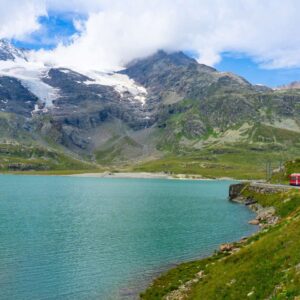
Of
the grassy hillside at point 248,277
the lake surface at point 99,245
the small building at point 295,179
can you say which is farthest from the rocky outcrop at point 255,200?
the grassy hillside at point 248,277

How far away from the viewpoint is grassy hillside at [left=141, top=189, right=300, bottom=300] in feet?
110

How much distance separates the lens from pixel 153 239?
8438 centimetres

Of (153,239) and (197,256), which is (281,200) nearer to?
(153,239)

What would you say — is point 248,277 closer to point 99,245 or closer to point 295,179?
point 99,245

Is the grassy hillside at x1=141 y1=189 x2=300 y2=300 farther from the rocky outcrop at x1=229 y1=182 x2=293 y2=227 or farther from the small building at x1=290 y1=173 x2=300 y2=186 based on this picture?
the small building at x1=290 y1=173 x2=300 y2=186

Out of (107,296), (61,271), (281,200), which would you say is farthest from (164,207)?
(107,296)

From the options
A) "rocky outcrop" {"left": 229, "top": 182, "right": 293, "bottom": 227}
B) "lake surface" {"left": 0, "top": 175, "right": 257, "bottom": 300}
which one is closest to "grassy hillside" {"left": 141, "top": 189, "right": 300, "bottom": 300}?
"lake surface" {"left": 0, "top": 175, "right": 257, "bottom": 300}

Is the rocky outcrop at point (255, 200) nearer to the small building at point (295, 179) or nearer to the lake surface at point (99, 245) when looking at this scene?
the lake surface at point (99, 245)

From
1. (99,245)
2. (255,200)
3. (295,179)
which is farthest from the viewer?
(255,200)

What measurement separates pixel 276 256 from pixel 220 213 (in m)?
90.7

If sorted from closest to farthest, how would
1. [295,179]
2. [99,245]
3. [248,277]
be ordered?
[248,277] → [99,245] → [295,179]

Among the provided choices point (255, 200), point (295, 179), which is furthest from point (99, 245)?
point (295, 179)

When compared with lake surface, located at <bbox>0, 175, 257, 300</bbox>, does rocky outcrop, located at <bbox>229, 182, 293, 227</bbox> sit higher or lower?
higher

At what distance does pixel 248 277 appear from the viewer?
124ft
